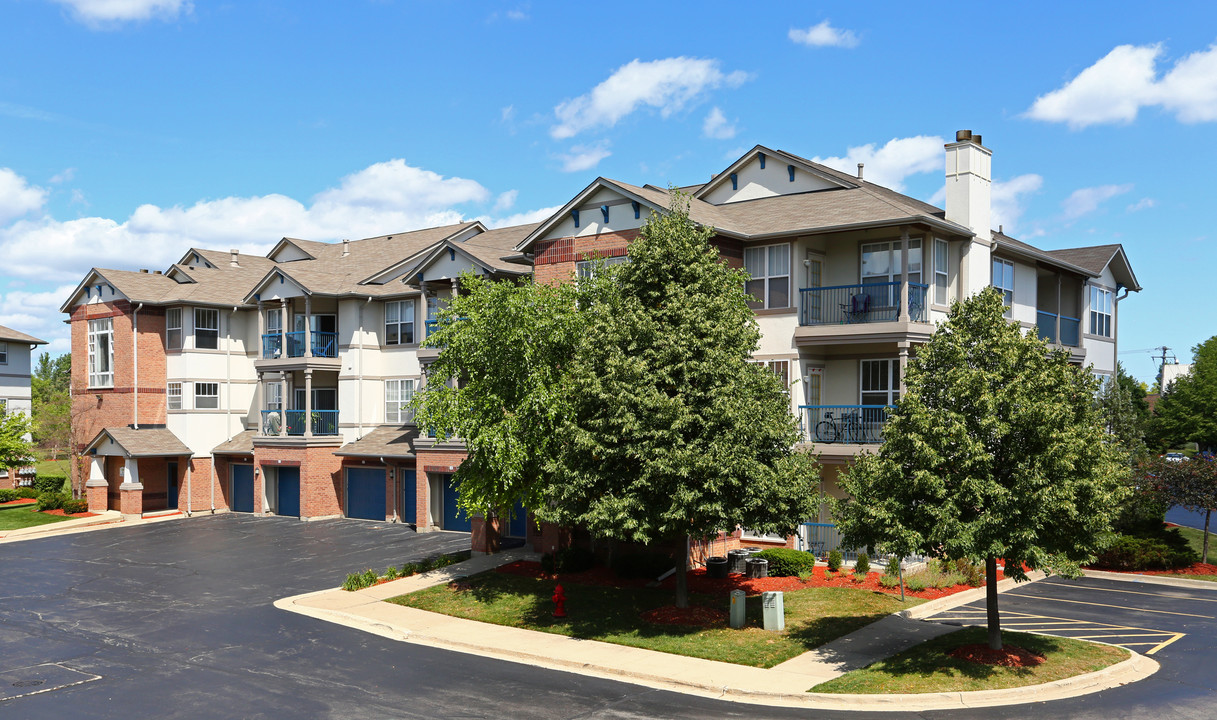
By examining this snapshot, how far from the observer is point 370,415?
1667 inches

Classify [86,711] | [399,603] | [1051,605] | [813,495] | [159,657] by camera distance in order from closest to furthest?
[86,711] → [159,657] → [813,495] → [1051,605] → [399,603]

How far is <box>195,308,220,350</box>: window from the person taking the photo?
45.8 metres

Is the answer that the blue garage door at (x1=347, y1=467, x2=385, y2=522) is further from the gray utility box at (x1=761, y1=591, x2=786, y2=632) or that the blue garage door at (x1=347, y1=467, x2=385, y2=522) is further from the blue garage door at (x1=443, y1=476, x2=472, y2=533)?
the gray utility box at (x1=761, y1=591, x2=786, y2=632)

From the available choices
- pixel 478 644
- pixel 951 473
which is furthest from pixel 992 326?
pixel 478 644

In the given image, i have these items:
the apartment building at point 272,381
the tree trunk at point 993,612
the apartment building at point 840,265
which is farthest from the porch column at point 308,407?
the tree trunk at point 993,612

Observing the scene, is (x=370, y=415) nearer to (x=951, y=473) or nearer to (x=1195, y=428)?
(x=951, y=473)

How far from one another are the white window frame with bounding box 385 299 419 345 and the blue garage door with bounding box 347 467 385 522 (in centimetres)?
576

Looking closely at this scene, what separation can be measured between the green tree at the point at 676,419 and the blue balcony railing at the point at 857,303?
5.87m

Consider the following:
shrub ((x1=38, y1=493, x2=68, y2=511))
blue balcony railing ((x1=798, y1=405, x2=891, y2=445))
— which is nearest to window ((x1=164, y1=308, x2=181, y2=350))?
shrub ((x1=38, y1=493, x2=68, y2=511))

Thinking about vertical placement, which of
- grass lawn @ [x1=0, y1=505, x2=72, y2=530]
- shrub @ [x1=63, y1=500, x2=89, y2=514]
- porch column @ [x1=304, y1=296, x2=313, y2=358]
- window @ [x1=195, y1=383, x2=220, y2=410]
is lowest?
grass lawn @ [x1=0, y1=505, x2=72, y2=530]

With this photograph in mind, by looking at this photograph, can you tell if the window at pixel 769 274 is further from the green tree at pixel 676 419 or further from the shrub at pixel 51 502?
the shrub at pixel 51 502

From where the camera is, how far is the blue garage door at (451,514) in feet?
122

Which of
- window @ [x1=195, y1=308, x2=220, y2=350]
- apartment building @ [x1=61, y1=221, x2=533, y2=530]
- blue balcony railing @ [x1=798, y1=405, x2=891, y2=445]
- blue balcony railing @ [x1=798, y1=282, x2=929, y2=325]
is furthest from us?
window @ [x1=195, y1=308, x2=220, y2=350]

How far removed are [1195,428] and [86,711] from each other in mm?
82578
